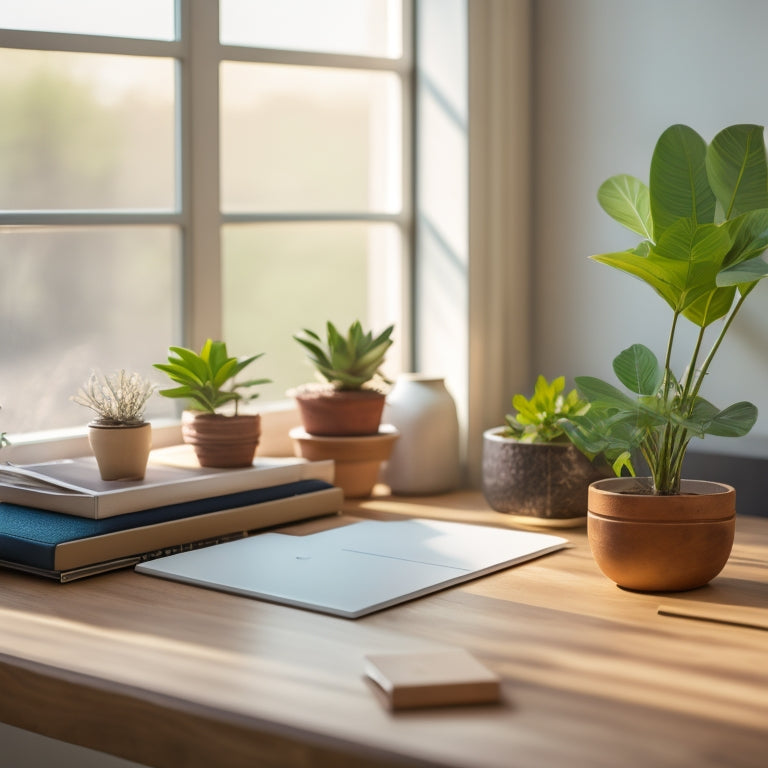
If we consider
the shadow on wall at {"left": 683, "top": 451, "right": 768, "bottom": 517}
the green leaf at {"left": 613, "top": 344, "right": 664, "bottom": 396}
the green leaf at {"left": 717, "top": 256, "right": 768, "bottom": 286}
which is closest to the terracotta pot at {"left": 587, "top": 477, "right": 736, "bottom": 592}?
the green leaf at {"left": 613, "top": 344, "right": 664, "bottom": 396}

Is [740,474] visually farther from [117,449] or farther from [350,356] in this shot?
[117,449]

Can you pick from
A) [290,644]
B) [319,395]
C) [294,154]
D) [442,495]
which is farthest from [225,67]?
[290,644]

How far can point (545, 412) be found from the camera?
1.66m

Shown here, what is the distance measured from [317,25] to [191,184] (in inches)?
15.2

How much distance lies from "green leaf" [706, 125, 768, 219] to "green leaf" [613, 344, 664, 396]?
185 mm

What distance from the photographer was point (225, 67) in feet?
6.10

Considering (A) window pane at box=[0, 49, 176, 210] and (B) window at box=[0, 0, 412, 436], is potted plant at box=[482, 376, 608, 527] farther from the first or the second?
(A) window pane at box=[0, 49, 176, 210]

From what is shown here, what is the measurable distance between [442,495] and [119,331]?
0.57 metres

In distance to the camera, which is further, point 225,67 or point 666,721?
point 225,67

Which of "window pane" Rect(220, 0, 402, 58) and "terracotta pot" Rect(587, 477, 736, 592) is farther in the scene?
"window pane" Rect(220, 0, 402, 58)

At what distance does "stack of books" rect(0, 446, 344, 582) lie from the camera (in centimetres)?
133

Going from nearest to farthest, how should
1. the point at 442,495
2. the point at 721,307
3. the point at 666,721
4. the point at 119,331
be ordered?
1. the point at 666,721
2. the point at 721,307
3. the point at 119,331
4. the point at 442,495

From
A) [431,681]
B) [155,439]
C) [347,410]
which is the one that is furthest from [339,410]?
[431,681]

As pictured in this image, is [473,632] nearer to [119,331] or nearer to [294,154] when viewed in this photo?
[119,331]
